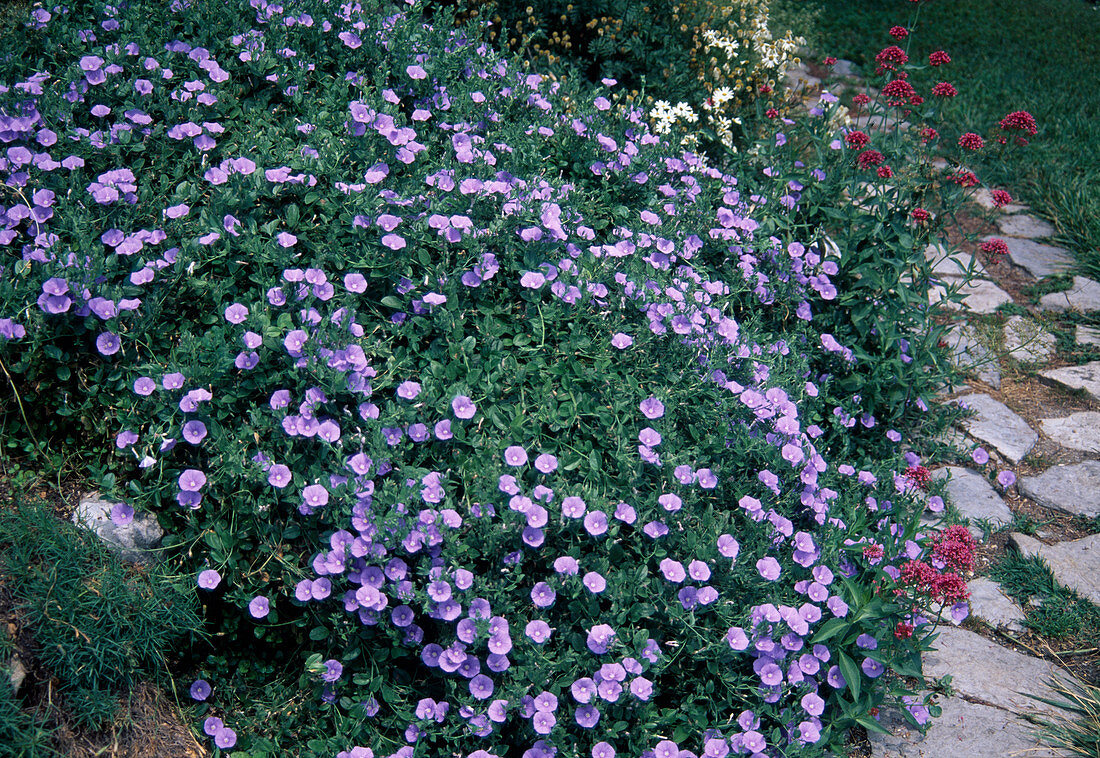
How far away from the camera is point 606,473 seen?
250 cm

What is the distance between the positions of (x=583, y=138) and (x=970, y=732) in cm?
263

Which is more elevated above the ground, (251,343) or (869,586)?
(251,343)

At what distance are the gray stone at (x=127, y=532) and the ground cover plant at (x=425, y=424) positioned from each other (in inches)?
4.0

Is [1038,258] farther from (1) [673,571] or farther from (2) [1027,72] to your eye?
(1) [673,571]

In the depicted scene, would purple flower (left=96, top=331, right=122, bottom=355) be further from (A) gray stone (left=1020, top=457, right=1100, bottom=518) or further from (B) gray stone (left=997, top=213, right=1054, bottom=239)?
(B) gray stone (left=997, top=213, right=1054, bottom=239)

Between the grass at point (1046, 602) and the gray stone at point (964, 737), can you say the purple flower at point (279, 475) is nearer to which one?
the gray stone at point (964, 737)

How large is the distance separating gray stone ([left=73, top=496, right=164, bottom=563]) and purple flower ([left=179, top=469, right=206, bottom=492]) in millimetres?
271

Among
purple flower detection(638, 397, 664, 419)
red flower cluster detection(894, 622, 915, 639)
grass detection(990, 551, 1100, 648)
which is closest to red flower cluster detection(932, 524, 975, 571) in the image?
red flower cluster detection(894, 622, 915, 639)

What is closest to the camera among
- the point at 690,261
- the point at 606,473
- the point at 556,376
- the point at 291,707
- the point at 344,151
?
the point at 291,707

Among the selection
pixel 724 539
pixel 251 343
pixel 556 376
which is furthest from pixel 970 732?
pixel 251 343

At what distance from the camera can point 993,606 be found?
9.71ft

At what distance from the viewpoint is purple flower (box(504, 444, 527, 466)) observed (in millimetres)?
2330

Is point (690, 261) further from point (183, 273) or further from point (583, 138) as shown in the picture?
point (183, 273)

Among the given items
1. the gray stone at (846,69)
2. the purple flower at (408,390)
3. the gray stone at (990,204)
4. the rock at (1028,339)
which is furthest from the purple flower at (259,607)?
the gray stone at (846,69)
